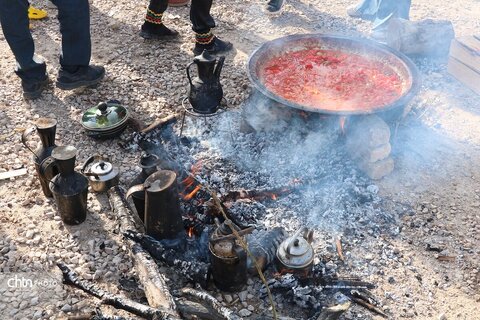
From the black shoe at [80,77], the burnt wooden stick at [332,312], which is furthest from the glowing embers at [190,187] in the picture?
the black shoe at [80,77]

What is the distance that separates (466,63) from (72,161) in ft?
17.8

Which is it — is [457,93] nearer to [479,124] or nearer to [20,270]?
[479,124]

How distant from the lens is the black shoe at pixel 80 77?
576 cm

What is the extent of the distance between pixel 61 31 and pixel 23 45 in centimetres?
48

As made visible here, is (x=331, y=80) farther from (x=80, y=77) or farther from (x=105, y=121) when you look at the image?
(x=80, y=77)

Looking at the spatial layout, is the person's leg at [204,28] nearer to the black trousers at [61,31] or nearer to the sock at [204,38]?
the sock at [204,38]

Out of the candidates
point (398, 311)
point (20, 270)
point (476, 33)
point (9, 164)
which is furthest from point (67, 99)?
point (476, 33)

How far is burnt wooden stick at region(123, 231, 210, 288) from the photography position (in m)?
3.52

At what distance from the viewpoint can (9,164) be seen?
4762 millimetres

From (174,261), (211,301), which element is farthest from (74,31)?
(211,301)

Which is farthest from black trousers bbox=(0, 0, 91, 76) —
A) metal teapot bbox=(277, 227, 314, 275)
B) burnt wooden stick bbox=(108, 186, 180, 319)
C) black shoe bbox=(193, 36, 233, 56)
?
metal teapot bbox=(277, 227, 314, 275)

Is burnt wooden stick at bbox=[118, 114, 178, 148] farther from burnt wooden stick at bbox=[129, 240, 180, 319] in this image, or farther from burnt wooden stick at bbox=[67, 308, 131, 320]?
burnt wooden stick at bbox=[67, 308, 131, 320]

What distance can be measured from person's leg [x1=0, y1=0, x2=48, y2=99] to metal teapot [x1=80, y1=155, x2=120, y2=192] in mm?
1981

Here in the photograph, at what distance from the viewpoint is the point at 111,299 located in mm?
3270
